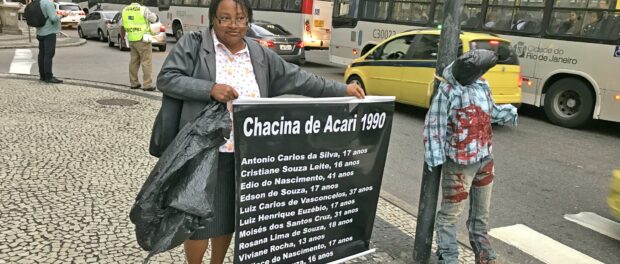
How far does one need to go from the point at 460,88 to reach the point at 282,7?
15.5 meters

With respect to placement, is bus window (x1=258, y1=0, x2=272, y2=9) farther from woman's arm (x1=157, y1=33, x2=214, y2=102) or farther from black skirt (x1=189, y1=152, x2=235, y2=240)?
black skirt (x1=189, y1=152, x2=235, y2=240)

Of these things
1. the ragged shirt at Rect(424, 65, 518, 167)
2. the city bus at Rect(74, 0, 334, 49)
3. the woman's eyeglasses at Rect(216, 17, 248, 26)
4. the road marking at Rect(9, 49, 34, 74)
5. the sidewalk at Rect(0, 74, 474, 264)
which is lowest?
the sidewalk at Rect(0, 74, 474, 264)

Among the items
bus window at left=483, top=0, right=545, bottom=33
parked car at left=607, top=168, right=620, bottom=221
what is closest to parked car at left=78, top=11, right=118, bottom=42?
bus window at left=483, top=0, right=545, bottom=33

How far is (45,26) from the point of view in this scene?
9.65m

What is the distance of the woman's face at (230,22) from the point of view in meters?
2.32

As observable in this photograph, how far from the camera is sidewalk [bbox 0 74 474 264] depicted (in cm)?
334

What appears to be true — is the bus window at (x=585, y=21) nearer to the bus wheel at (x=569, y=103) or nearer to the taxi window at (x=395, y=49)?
the bus wheel at (x=569, y=103)

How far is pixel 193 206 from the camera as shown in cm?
217

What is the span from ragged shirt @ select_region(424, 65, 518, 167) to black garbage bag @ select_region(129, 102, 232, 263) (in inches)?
58.4

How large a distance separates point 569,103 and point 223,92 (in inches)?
347

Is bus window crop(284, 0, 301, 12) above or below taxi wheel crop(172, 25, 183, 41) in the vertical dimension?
above

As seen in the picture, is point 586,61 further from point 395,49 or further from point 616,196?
point 616,196

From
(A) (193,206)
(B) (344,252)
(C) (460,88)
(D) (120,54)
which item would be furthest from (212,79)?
(D) (120,54)

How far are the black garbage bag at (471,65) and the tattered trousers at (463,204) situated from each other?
536 mm
